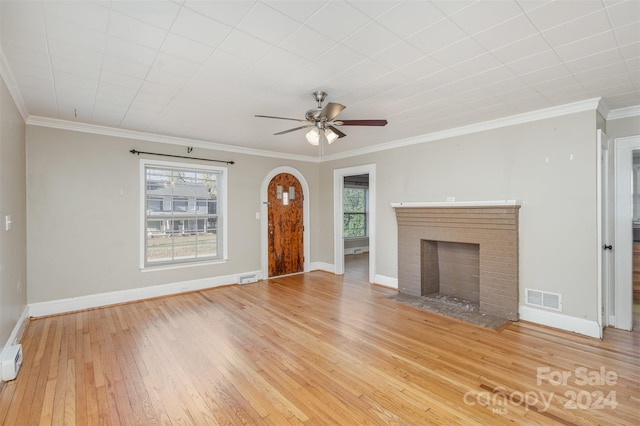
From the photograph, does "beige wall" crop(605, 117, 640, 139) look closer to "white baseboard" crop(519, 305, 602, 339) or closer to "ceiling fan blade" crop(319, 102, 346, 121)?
"white baseboard" crop(519, 305, 602, 339)

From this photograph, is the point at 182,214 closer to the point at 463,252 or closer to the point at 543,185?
the point at 463,252

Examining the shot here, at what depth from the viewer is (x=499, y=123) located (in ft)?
13.0

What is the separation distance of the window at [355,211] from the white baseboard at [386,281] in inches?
145

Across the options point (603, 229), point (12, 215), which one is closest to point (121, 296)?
point (12, 215)

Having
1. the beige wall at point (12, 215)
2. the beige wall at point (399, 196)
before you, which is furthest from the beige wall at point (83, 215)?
the beige wall at point (12, 215)

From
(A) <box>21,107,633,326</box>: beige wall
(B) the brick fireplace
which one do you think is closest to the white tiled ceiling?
(A) <box>21,107,633,326</box>: beige wall

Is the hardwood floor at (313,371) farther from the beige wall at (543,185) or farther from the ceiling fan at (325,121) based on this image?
the ceiling fan at (325,121)

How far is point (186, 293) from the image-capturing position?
500cm

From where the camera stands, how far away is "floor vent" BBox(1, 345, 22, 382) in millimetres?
2422

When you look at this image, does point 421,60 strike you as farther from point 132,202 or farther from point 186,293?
point 186,293

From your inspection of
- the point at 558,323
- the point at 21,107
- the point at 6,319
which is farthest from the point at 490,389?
the point at 21,107

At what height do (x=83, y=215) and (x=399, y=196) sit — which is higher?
(x=399, y=196)

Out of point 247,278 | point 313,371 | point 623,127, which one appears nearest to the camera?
point 313,371

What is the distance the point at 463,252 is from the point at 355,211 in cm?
506
